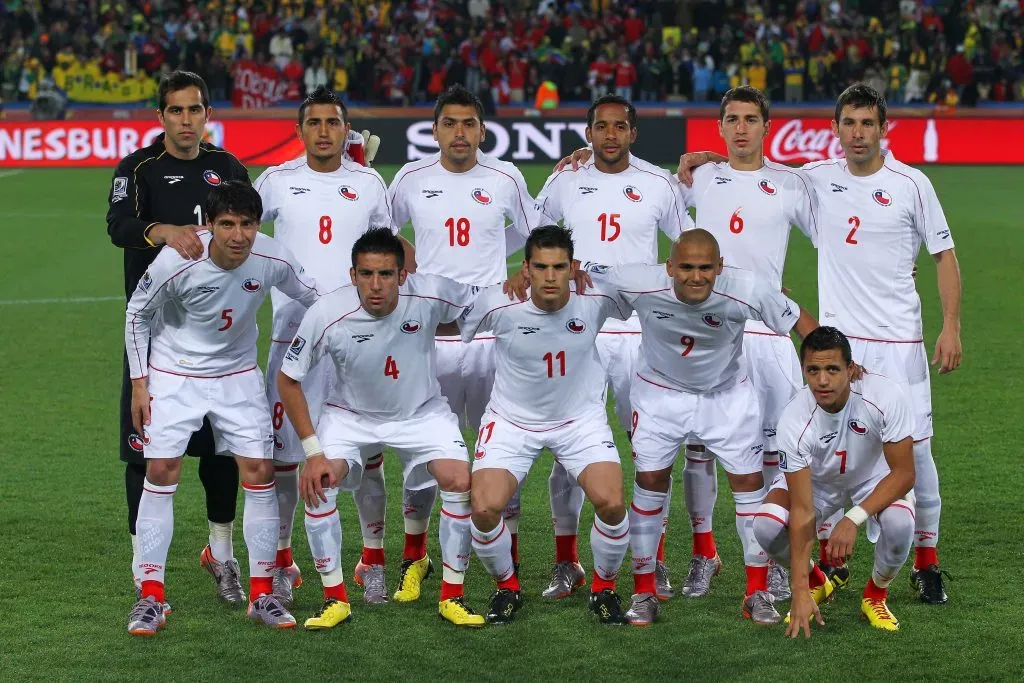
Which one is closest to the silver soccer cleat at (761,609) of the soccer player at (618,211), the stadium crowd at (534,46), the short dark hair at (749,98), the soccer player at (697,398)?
the soccer player at (697,398)

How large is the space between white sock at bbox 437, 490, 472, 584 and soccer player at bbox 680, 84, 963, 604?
1970 mm

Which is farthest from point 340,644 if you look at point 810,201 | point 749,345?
point 810,201

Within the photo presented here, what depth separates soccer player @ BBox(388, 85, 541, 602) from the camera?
712cm

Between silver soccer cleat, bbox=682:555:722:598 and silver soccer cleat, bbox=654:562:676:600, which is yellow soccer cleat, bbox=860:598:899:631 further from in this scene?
silver soccer cleat, bbox=654:562:676:600

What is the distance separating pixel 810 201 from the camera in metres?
7.03

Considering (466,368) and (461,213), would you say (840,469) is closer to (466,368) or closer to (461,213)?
(466,368)

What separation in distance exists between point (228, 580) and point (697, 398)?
2.34m

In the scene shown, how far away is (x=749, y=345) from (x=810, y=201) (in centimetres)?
77

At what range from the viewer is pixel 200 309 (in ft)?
20.8

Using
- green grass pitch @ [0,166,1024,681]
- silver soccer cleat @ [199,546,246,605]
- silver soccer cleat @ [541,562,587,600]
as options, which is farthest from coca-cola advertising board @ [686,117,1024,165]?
silver soccer cleat @ [199,546,246,605]

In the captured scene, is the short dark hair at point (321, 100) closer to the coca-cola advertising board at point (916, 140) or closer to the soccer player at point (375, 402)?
the soccer player at point (375, 402)

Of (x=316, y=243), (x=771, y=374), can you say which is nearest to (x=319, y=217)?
(x=316, y=243)

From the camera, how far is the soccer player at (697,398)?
6.43 meters

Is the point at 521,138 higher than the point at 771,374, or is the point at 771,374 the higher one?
the point at 521,138
